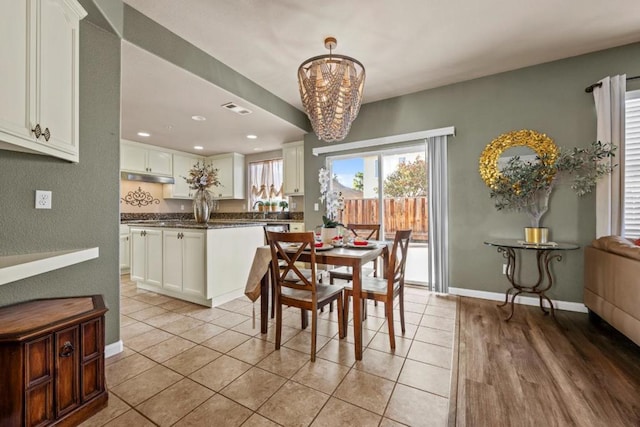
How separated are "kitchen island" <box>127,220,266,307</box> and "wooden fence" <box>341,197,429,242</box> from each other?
158 centimetres

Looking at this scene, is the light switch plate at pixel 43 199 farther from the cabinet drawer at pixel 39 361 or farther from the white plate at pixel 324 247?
the white plate at pixel 324 247

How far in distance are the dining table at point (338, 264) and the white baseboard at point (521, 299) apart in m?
1.50

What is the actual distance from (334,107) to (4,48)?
6.18 ft

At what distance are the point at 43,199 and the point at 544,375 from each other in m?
3.43

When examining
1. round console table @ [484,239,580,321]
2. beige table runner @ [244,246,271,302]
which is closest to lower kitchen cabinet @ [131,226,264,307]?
beige table runner @ [244,246,271,302]

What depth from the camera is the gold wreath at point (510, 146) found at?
2.94m

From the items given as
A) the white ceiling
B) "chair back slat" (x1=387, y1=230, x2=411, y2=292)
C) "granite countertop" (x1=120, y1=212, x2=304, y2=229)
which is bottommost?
"chair back slat" (x1=387, y1=230, x2=411, y2=292)

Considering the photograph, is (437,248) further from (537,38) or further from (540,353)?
(537,38)

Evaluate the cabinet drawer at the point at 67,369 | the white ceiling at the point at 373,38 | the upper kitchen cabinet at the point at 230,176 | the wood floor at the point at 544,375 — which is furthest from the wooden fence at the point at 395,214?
the cabinet drawer at the point at 67,369

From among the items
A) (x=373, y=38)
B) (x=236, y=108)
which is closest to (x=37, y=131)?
(x=236, y=108)

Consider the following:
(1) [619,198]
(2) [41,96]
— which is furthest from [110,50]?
(1) [619,198]

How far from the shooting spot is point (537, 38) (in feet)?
8.48

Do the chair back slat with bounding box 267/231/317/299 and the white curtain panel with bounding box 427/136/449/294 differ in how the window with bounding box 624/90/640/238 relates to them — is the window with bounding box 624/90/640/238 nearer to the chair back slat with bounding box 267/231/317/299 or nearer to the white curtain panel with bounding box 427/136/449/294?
the white curtain panel with bounding box 427/136/449/294

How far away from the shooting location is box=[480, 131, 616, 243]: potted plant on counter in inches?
105
